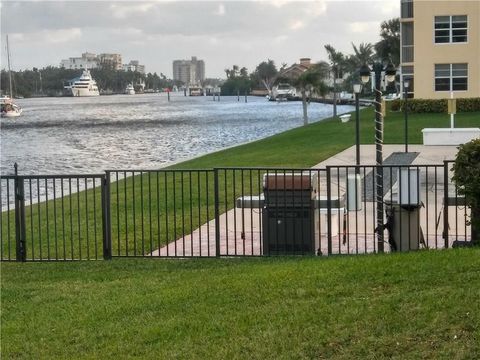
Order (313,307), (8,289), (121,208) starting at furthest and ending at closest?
(121,208) < (8,289) < (313,307)

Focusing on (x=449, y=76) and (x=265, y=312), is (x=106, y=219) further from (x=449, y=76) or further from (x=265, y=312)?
(x=449, y=76)

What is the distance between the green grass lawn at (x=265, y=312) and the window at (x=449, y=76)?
45099mm

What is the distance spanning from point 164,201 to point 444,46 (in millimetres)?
39085

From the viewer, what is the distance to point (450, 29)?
169 ft

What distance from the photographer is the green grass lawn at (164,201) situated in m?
11.4

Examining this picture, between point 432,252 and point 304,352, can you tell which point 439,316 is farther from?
point 432,252

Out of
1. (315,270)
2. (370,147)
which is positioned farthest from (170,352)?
(370,147)

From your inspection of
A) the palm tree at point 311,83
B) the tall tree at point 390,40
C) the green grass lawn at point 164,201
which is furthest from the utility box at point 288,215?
the tall tree at point 390,40

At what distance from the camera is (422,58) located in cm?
5141

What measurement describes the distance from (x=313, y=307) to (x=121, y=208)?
964 cm

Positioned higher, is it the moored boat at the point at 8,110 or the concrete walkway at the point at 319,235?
the moored boat at the point at 8,110

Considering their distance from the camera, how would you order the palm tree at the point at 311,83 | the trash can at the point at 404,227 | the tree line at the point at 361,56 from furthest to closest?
the tree line at the point at 361,56 < the palm tree at the point at 311,83 < the trash can at the point at 404,227

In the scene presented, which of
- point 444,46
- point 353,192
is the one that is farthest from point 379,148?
point 444,46

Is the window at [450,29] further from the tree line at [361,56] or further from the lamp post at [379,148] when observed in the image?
the lamp post at [379,148]
